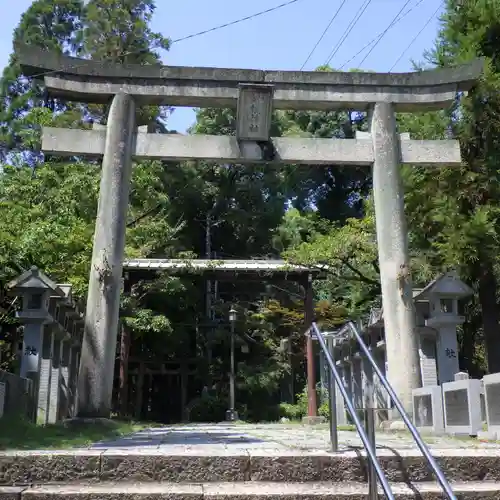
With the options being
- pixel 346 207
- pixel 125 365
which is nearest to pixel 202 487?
pixel 125 365

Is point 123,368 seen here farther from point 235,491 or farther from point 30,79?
point 235,491

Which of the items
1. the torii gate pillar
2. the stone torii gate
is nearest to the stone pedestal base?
the torii gate pillar

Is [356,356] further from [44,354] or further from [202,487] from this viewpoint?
[202,487]

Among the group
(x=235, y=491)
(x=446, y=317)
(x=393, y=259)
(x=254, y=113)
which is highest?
(x=254, y=113)

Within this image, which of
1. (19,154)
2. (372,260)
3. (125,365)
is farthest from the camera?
(19,154)

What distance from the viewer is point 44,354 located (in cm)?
1084

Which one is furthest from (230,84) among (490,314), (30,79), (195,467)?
(30,79)

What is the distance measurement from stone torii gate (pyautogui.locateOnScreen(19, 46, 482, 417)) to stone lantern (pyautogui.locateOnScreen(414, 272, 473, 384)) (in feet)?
2.20

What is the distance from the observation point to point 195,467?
11.6 ft

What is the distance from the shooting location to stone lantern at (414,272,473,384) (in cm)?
929

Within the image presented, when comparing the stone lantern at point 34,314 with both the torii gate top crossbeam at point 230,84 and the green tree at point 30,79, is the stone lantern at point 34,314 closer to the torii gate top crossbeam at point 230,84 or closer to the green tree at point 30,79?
the torii gate top crossbeam at point 230,84

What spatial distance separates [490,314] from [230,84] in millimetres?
6346

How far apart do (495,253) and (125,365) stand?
1267 centimetres

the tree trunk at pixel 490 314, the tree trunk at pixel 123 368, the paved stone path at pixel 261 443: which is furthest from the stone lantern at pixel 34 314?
the tree trunk at pixel 123 368
